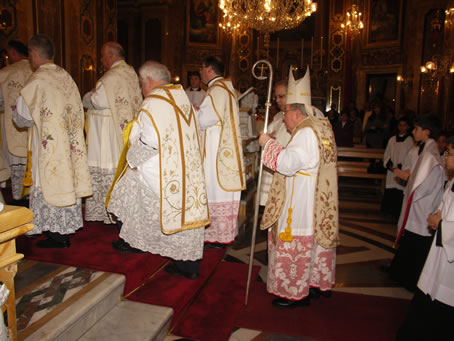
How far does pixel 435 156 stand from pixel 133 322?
3.30 meters

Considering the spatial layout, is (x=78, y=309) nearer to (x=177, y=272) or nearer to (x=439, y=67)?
(x=177, y=272)

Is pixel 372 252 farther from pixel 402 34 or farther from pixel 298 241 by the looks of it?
pixel 402 34

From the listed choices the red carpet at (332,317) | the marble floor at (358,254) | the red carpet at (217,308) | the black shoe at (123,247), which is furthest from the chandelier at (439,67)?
the black shoe at (123,247)

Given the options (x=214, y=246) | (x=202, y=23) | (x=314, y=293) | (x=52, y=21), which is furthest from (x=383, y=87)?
(x=314, y=293)

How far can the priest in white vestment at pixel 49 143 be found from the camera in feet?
11.7

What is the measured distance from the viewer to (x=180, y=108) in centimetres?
338

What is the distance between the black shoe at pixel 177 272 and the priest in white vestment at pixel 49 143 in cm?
100

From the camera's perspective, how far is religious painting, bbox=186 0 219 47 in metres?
19.1

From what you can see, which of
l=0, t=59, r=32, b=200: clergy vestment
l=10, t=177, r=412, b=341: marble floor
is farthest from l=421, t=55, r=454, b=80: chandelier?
l=0, t=59, r=32, b=200: clergy vestment

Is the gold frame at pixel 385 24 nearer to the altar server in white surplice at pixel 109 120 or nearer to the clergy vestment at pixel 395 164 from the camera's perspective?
A: the clergy vestment at pixel 395 164

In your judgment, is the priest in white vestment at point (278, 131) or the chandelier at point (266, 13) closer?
the priest in white vestment at point (278, 131)

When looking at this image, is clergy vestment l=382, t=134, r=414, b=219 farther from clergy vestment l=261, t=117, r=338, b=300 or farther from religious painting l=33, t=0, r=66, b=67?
religious painting l=33, t=0, r=66, b=67

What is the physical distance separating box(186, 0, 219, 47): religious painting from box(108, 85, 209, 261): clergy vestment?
16893mm

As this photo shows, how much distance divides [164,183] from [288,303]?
1.55m
